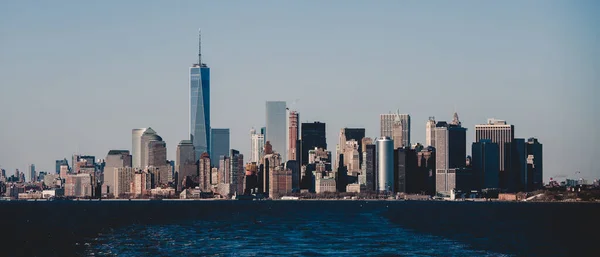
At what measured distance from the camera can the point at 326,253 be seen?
96.0 metres

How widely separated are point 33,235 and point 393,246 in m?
49.0

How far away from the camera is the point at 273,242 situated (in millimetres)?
112125

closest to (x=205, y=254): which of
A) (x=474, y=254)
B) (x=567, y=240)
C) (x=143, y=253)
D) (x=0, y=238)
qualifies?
(x=143, y=253)

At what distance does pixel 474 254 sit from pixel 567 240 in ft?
89.2

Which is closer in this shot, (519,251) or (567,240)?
(519,251)

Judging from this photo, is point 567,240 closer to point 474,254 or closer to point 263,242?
point 474,254

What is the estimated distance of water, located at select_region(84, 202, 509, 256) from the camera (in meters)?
97.4

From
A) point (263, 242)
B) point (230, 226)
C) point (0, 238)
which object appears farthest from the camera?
point (230, 226)

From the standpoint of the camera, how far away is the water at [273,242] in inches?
3834

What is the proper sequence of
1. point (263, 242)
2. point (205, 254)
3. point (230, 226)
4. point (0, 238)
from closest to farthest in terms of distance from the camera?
point (205, 254)
point (263, 242)
point (0, 238)
point (230, 226)

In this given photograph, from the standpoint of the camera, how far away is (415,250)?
330 feet

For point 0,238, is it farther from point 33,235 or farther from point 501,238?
point 501,238

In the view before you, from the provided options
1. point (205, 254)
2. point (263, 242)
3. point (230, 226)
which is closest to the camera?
point (205, 254)

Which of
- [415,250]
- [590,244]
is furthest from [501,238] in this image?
[415,250]
